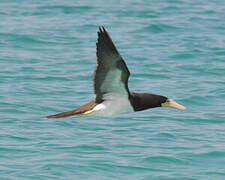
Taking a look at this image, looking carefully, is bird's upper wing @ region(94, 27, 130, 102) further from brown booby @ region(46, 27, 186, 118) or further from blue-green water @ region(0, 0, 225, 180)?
blue-green water @ region(0, 0, 225, 180)

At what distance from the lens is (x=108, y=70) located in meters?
9.52

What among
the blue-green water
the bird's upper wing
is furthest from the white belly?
the blue-green water

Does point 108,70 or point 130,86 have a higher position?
point 108,70

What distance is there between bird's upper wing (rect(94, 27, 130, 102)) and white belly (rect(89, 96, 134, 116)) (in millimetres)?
101

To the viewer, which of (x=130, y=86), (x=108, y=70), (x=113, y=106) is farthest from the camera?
(x=130, y=86)

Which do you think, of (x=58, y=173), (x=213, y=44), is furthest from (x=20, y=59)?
(x=58, y=173)

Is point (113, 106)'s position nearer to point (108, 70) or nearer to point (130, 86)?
point (108, 70)

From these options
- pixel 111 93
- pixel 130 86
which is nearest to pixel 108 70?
pixel 111 93

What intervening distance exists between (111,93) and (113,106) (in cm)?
20

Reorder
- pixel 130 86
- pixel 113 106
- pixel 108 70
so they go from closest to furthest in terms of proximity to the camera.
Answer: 1. pixel 108 70
2. pixel 113 106
3. pixel 130 86

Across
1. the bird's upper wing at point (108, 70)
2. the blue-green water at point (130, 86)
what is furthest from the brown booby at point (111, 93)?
the blue-green water at point (130, 86)

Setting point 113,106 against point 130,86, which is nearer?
point 113,106

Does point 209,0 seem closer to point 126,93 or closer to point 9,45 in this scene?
point 9,45

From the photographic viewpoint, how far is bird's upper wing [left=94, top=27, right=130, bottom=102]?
9087mm
